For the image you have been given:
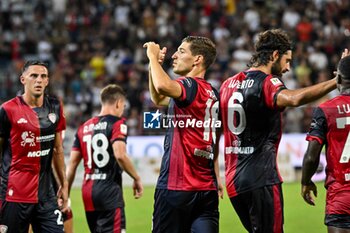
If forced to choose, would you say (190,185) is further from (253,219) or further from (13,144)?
(13,144)

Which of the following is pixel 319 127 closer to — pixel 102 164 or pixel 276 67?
pixel 276 67

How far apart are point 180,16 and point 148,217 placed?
13782mm

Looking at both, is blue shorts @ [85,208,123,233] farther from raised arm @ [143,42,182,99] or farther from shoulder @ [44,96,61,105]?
raised arm @ [143,42,182,99]

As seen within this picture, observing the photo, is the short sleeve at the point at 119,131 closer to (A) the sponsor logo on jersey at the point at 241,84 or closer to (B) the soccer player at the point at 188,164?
(B) the soccer player at the point at 188,164

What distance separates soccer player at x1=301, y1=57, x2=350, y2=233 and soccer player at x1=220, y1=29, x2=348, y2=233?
1.34ft

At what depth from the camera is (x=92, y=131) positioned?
31.5 feet

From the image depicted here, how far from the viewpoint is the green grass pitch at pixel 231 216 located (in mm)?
12414

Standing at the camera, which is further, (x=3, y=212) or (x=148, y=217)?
(x=148, y=217)

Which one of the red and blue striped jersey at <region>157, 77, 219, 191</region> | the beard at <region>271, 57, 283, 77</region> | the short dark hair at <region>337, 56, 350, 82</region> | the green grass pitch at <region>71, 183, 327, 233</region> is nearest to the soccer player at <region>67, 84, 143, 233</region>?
the red and blue striped jersey at <region>157, 77, 219, 191</region>

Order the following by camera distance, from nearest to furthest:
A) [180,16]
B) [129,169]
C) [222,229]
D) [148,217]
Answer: [129,169], [222,229], [148,217], [180,16]

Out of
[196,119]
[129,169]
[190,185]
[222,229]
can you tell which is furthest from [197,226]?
[222,229]

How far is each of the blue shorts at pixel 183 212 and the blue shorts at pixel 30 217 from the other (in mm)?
1604

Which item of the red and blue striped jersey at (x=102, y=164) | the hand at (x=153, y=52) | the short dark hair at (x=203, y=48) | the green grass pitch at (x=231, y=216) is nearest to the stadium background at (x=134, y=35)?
the green grass pitch at (x=231, y=216)

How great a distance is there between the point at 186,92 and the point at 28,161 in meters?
2.26
